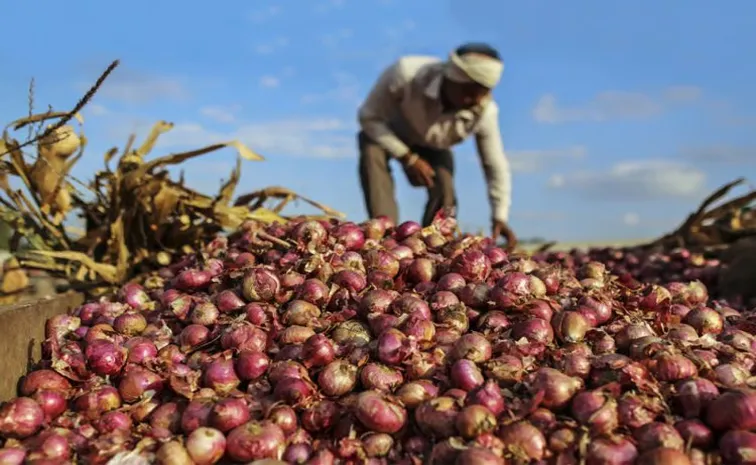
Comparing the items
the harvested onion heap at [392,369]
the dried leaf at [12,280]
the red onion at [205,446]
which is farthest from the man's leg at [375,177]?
the red onion at [205,446]

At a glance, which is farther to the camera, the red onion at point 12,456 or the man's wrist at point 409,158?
the man's wrist at point 409,158

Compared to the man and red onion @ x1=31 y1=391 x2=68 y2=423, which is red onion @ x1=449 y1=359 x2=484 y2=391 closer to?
red onion @ x1=31 y1=391 x2=68 y2=423

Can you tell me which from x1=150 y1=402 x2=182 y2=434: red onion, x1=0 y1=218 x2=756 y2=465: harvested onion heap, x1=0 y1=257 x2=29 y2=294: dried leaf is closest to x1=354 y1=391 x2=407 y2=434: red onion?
x1=0 y1=218 x2=756 y2=465: harvested onion heap

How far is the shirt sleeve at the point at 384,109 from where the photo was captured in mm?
4820

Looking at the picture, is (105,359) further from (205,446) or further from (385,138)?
(385,138)

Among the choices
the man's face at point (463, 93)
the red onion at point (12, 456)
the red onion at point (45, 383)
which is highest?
the man's face at point (463, 93)

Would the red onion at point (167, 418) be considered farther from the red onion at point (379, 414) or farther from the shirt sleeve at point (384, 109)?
the shirt sleeve at point (384, 109)

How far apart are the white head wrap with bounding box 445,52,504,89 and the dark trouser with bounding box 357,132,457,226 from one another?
0.82 metres

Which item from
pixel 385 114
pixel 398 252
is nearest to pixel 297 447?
pixel 398 252

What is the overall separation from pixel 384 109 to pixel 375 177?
1.71 ft

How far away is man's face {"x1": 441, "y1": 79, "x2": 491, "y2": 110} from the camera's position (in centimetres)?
452

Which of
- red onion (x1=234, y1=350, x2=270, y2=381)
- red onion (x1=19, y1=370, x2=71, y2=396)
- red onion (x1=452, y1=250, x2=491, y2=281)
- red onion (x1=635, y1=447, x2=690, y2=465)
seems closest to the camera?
red onion (x1=635, y1=447, x2=690, y2=465)

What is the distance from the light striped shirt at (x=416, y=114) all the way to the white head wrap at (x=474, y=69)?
0.14m

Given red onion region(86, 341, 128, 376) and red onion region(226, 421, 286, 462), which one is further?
red onion region(86, 341, 128, 376)
